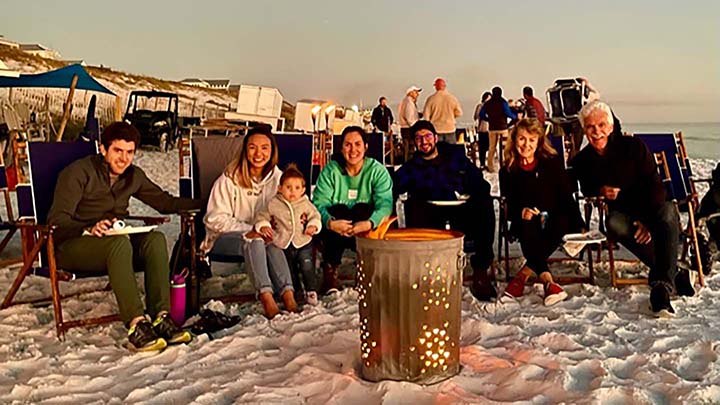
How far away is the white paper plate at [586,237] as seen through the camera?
3.80 meters

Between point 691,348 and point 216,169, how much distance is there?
2950 millimetres

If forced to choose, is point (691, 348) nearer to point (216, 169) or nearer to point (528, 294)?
point (528, 294)

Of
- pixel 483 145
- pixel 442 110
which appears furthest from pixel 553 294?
pixel 483 145

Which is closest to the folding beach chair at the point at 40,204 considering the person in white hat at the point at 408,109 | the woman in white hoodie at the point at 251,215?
the woman in white hoodie at the point at 251,215

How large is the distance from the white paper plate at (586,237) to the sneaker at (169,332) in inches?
83.1

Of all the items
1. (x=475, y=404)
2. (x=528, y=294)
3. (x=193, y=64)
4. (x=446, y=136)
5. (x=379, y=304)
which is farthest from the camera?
(x=193, y=64)

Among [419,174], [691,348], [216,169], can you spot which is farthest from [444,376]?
[216,169]

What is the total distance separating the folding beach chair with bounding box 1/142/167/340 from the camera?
3.44 meters

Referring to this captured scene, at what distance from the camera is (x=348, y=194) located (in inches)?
167

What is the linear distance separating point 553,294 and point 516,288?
24 cm

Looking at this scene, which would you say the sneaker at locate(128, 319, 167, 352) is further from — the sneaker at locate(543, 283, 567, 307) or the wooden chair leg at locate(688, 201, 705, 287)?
the wooden chair leg at locate(688, 201, 705, 287)

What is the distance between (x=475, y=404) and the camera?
2449 millimetres

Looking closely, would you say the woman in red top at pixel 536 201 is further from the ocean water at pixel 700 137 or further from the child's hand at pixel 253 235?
the ocean water at pixel 700 137

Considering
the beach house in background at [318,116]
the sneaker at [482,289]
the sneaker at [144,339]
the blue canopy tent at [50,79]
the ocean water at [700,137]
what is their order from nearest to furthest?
the sneaker at [144,339] → the sneaker at [482,289] → the blue canopy tent at [50,79] → the beach house in background at [318,116] → the ocean water at [700,137]
